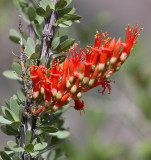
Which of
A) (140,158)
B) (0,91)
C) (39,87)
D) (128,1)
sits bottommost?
(140,158)

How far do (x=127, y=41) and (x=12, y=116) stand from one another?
78cm

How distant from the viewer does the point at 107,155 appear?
407cm

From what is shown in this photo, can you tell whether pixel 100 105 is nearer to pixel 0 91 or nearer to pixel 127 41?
pixel 127 41

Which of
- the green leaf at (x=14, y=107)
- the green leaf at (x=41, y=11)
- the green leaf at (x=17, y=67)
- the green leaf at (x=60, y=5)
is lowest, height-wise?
the green leaf at (x=14, y=107)

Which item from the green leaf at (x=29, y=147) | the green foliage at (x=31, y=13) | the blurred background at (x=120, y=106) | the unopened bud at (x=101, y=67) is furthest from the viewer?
the blurred background at (x=120, y=106)

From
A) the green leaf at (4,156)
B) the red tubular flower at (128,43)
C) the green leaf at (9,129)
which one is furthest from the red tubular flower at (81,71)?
the green leaf at (4,156)

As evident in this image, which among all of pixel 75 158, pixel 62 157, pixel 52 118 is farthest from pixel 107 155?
pixel 52 118

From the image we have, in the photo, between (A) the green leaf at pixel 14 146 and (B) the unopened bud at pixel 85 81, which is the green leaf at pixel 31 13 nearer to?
(B) the unopened bud at pixel 85 81

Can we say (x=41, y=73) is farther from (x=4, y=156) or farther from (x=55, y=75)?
(x=4, y=156)

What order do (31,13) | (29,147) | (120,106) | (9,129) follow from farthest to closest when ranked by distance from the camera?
(120,106) → (31,13) → (9,129) → (29,147)

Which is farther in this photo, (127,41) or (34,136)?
(127,41)

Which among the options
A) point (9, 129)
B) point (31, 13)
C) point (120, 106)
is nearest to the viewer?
point (9, 129)

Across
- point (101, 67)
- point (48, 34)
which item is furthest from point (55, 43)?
point (101, 67)

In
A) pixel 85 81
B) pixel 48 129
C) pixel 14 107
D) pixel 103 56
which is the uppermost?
pixel 103 56
